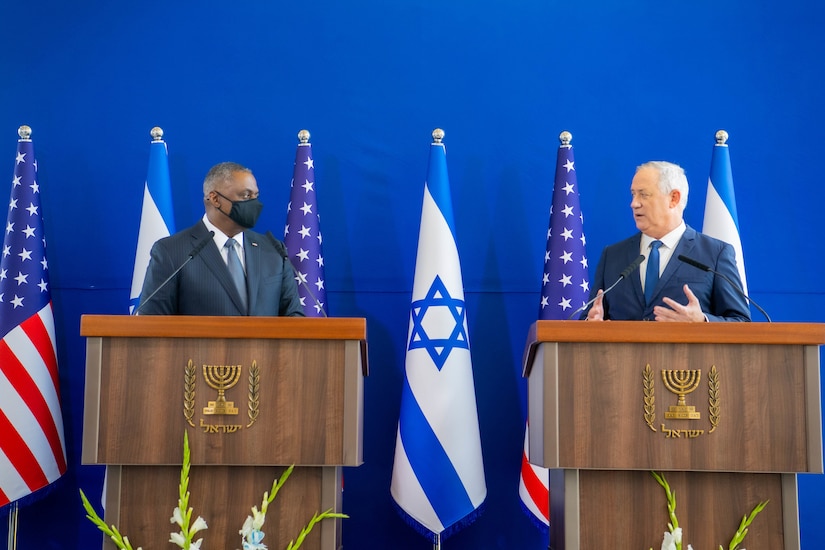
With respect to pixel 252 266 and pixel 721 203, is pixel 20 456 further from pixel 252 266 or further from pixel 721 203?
pixel 721 203

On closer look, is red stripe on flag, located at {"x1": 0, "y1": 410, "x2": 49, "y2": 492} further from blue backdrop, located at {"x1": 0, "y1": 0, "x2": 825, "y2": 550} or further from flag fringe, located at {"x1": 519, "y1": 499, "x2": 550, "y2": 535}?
flag fringe, located at {"x1": 519, "y1": 499, "x2": 550, "y2": 535}

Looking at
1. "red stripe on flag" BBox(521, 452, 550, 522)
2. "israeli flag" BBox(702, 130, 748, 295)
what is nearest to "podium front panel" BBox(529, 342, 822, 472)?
"red stripe on flag" BBox(521, 452, 550, 522)

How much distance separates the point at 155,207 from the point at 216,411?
2038 millimetres

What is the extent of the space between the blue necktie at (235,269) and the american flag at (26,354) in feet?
4.20

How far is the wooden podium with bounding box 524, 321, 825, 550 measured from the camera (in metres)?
2.64

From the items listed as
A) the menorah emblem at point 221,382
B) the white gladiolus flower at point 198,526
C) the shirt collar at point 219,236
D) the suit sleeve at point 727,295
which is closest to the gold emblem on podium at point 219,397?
the menorah emblem at point 221,382

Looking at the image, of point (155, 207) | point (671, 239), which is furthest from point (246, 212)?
point (671, 239)

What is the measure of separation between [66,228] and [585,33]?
9.00ft

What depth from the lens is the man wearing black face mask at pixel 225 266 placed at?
11.3 ft

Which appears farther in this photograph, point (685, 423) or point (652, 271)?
point (652, 271)

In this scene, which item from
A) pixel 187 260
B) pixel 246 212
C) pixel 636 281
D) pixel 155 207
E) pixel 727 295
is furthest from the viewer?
pixel 155 207

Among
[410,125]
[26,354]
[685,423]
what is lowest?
[685,423]

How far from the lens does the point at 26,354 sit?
4273mm

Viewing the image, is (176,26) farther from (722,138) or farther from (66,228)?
(722,138)
